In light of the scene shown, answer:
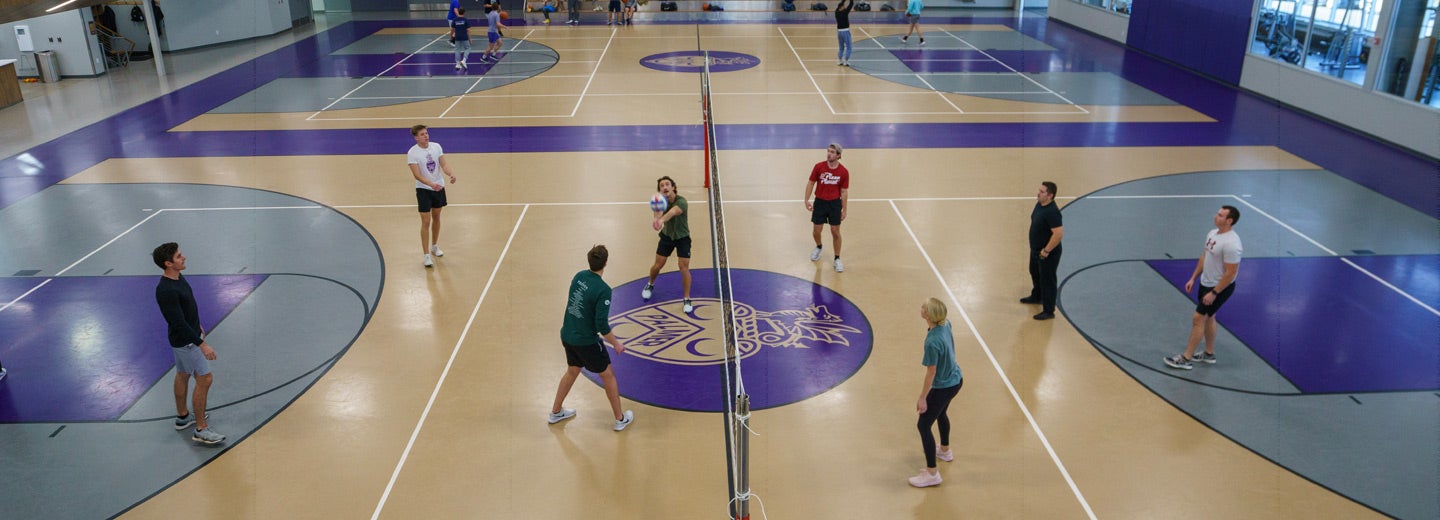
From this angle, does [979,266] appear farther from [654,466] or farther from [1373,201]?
[1373,201]

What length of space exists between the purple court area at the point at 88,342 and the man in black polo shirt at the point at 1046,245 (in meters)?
9.50

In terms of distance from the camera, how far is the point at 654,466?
7.33 meters

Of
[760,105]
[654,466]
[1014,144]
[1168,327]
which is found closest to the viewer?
[654,466]

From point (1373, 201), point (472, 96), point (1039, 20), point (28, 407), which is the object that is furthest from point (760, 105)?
point (1039, 20)

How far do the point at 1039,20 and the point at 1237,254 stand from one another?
3132 centimetres

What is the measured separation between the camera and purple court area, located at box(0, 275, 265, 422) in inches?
330

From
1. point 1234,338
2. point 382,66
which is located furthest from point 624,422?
point 382,66

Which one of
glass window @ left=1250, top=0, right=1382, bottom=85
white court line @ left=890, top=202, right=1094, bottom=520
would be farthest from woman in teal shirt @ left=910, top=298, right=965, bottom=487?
glass window @ left=1250, top=0, right=1382, bottom=85

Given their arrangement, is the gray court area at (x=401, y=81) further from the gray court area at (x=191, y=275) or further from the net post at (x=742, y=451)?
the net post at (x=742, y=451)

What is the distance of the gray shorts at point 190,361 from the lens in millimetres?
7357

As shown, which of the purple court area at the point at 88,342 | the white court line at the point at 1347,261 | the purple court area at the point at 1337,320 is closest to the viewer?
the purple court area at the point at 88,342

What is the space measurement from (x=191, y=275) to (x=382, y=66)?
16.0 m

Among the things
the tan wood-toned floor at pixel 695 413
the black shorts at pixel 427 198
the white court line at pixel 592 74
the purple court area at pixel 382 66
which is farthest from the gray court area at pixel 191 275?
the purple court area at pixel 382 66

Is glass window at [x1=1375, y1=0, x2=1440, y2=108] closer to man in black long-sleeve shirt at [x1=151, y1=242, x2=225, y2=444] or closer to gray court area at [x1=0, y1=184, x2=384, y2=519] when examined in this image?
gray court area at [x1=0, y1=184, x2=384, y2=519]
